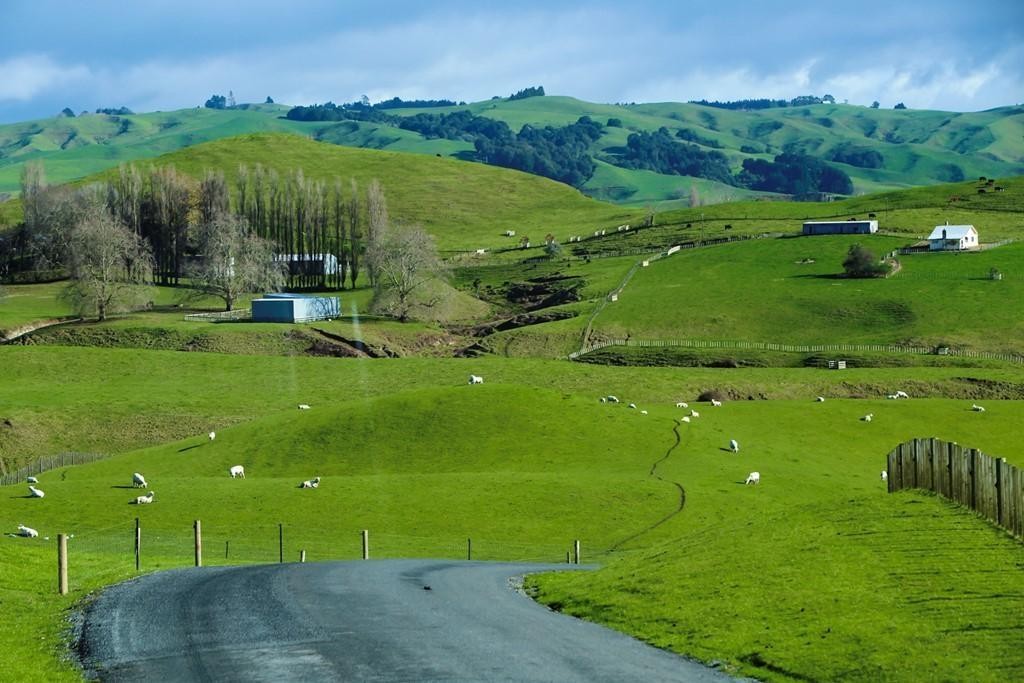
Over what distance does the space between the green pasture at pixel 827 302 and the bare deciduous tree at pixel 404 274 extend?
2628 centimetres

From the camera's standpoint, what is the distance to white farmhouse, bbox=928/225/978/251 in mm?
176000

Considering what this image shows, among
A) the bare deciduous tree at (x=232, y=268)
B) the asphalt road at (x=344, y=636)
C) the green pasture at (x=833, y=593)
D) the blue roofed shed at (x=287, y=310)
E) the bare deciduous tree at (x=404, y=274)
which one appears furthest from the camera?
the bare deciduous tree at (x=232, y=268)

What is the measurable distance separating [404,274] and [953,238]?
2916 inches

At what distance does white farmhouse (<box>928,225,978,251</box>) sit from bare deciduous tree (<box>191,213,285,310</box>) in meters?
90.3

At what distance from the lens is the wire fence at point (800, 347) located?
131 m

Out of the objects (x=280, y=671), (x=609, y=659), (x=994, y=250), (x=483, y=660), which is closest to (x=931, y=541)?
(x=609, y=659)

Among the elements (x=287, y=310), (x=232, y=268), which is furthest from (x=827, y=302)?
(x=232, y=268)

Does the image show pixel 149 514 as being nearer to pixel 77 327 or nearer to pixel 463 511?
pixel 463 511

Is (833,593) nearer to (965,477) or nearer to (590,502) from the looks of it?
(965,477)

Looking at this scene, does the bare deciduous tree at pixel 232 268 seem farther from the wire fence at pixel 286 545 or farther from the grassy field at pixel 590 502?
the wire fence at pixel 286 545

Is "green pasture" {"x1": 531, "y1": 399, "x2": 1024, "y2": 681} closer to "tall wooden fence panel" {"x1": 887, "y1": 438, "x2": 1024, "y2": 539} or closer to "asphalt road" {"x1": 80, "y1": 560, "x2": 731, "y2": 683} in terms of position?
"tall wooden fence panel" {"x1": 887, "y1": 438, "x2": 1024, "y2": 539}

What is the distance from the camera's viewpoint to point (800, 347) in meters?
139

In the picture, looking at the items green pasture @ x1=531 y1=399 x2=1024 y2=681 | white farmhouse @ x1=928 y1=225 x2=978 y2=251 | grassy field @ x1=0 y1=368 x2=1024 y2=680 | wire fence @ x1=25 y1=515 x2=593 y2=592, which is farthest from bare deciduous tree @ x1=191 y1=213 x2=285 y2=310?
green pasture @ x1=531 y1=399 x2=1024 y2=681


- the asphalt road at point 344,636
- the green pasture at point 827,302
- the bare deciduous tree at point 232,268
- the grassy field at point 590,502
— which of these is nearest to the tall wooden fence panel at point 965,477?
the grassy field at point 590,502
